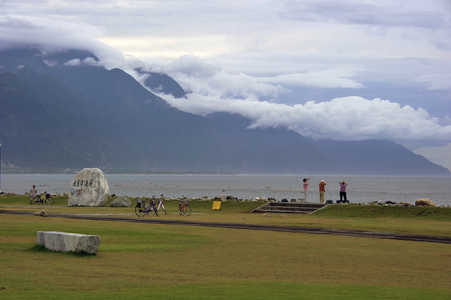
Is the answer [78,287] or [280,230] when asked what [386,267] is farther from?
[280,230]

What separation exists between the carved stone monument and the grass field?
2490 centimetres

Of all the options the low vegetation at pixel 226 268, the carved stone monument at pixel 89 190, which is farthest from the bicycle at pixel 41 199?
the low vegetation at pixel 226 268

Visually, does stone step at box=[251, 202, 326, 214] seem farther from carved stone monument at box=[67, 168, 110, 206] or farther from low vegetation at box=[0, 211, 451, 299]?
low vegetation at box=[0, 211, 451, 299]

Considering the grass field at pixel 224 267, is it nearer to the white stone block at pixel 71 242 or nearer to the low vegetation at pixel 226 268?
the low vegetation at pixel 226 268

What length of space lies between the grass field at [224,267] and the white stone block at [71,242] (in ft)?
1.03

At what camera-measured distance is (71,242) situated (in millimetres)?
16766

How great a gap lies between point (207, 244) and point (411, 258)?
7.10 metres

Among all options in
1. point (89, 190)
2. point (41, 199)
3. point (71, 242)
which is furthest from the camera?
point (41, 199)

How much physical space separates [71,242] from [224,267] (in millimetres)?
4689

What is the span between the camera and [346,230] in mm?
27859

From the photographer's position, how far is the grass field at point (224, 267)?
12.0 meters

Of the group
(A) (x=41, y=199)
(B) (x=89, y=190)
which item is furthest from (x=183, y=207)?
(A) (x=41, y=199)

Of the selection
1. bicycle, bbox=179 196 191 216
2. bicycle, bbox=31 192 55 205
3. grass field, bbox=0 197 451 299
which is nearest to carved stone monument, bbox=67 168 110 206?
bicycle, bbox=31 192 55 205

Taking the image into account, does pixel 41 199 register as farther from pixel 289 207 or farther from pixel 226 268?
pixel 226 268
